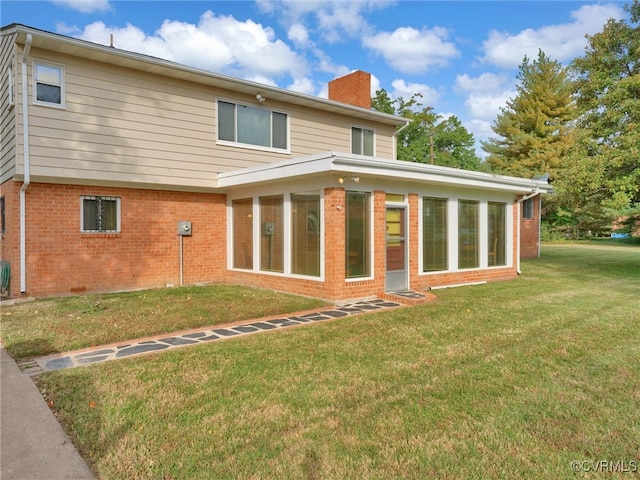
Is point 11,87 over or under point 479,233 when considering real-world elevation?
over

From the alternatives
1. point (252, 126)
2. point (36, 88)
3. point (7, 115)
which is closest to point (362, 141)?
point (252, 126)

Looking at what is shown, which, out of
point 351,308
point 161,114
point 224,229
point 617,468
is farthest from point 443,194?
point 617,468

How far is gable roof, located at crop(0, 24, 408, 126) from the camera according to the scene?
26.8ft

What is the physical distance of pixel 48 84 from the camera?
8.61 meters

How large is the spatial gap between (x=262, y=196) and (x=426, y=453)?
8.12m

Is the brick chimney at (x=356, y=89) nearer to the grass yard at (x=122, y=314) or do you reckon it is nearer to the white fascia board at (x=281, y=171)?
the white fascia board at (x=281, y=171)

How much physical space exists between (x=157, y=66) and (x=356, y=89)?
7297 millimetres

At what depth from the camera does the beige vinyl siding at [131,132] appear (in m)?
8.66

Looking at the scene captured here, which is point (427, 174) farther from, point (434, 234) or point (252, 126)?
point (252, 126)

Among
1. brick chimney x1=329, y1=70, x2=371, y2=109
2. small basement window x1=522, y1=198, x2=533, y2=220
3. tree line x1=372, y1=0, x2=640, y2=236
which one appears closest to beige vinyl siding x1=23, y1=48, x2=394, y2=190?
brick chimney x1=329, y1=70, x2=371, y2=109

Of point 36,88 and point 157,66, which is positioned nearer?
point 36,88

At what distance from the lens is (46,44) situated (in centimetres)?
832

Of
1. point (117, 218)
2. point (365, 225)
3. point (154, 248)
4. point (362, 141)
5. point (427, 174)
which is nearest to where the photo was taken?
point (365, 225)

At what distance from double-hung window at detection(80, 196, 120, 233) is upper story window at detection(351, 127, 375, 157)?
7451mm
